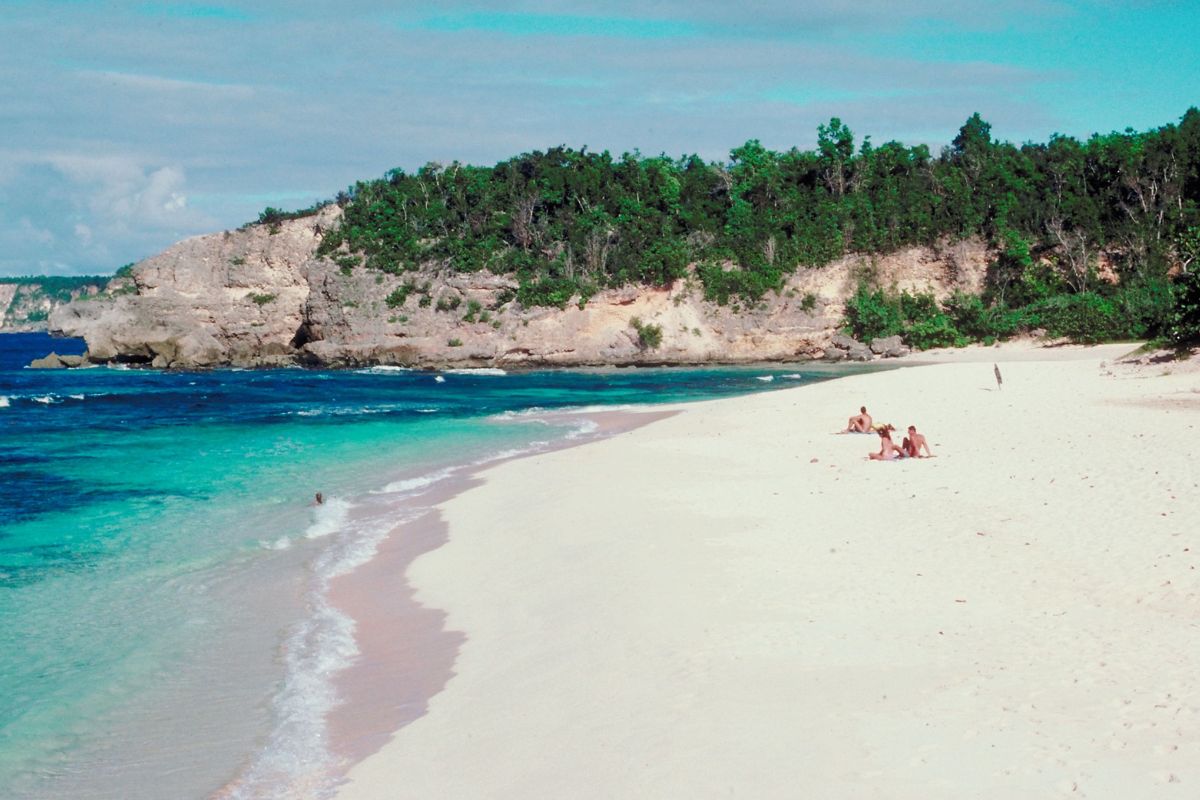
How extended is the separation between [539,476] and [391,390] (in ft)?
90.0

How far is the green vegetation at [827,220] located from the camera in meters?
53.4

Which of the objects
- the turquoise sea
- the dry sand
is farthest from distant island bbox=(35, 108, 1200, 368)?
the dry sand

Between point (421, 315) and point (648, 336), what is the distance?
50.4 feet

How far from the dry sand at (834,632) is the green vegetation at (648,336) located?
41.3 meters

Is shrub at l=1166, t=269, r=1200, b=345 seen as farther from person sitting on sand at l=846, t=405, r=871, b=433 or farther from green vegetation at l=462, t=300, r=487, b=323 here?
green vegetation at l=462, t=300, r=487, b=323

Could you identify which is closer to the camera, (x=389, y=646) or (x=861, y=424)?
(x=389, y=646)

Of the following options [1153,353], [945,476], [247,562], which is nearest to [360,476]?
[247,562]

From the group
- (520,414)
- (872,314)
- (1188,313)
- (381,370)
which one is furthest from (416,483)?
(872,314)

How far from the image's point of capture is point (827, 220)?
6103cm

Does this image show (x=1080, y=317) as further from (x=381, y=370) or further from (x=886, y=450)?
(x=381, y=370)

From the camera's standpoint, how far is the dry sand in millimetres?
5734

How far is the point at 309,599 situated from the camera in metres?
11.2

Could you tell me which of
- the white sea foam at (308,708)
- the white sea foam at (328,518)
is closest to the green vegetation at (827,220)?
the white sea foam at (328,518)

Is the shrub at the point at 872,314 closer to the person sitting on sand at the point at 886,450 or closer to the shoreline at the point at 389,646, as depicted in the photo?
the person sitting on sand at the point at 886,450
